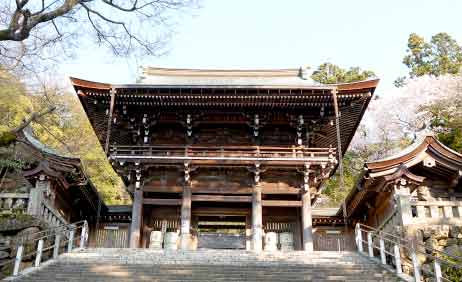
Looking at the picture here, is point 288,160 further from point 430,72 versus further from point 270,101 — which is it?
Answer: point 430,72

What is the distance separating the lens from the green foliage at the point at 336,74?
36.2 m

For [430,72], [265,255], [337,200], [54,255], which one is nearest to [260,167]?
[265,255]

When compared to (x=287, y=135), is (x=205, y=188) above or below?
below

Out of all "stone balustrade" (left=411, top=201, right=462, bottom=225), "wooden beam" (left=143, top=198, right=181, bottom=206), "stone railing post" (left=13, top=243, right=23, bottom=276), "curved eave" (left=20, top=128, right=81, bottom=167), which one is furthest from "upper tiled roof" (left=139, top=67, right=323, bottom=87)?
"stone railing post" (left=13, top=243, right=23, bottom=276)

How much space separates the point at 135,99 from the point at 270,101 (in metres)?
4.77

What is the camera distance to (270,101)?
16.0m

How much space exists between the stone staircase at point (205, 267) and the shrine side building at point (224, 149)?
3.48 metres

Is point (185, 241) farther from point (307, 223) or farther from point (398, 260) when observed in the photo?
point (398, 260)

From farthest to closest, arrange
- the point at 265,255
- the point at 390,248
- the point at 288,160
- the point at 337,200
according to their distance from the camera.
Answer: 1. the point at 337,200
2. the point at 288,160
3. the point at 390,248
4. the point at 265,255

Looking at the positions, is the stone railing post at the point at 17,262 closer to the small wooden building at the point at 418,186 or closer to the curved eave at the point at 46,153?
the curved eave at the point at 46,153

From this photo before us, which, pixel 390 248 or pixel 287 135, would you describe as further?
pixel 287 135

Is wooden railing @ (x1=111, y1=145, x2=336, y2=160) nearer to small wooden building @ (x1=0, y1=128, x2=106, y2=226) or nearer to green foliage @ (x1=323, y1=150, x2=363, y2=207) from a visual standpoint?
small wooden building @ (x1=0, y1=128, x2=106, y2=226)

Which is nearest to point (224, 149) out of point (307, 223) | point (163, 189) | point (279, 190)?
point (279, 190)

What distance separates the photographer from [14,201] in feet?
45.6
